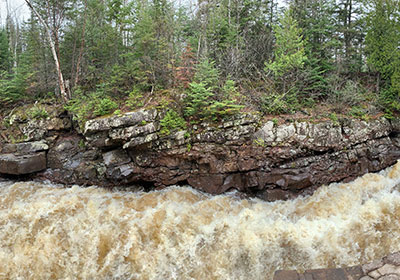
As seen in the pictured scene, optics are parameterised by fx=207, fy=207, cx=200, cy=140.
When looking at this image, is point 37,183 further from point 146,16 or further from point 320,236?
point 320,236

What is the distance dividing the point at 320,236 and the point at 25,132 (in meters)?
11.9

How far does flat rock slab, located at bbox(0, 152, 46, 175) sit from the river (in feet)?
10.0

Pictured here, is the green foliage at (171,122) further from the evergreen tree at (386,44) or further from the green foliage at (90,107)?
the evergreen tree at (386,44)

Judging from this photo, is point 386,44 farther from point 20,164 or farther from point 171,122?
point 20,164

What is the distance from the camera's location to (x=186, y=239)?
17.3 ft

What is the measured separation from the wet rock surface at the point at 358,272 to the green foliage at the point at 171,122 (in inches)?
227

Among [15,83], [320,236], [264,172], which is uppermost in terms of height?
[15,83]

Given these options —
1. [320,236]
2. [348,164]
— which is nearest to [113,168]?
[320,236]

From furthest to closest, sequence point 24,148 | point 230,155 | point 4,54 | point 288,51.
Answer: point 4,54 < point 288,51 < point 24,148 < point 230,155

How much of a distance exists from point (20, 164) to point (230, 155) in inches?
334

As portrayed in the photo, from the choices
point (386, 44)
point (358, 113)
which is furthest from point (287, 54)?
point (386, 44)

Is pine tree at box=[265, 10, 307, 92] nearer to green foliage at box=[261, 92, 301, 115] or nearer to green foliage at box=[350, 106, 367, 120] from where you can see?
green foliage at box=[261, 92, 301, 115]

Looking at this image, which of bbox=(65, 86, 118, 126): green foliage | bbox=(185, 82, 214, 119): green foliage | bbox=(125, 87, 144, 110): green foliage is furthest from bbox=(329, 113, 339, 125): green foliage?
bbox=(65, 86, 118, 126): green foliage

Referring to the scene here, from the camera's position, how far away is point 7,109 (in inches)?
430
